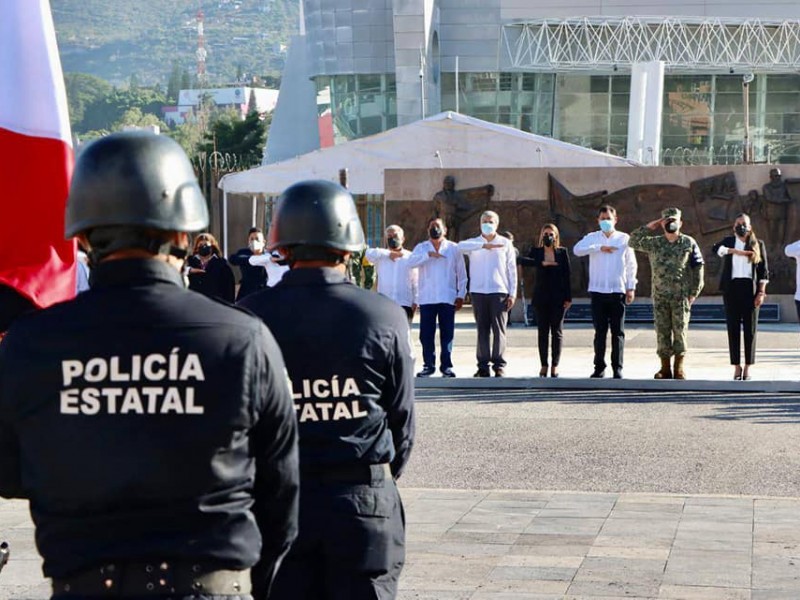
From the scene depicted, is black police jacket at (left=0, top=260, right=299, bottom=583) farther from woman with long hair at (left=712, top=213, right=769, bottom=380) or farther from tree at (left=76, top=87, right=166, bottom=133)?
tree at (left=76, top=87, right=166, bottom=133)

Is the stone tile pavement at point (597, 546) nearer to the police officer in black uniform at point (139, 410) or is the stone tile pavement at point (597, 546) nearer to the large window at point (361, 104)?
the police officer in black uniform at point (139, 410)

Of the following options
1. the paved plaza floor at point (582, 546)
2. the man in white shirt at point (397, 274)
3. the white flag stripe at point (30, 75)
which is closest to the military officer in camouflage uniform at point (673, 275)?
the man in white shirt at point (397, 274)

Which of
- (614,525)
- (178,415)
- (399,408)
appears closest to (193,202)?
(178,415)

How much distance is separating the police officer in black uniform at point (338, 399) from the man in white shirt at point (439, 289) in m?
12.4

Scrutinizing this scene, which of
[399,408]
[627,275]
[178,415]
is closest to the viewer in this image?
[178,415]

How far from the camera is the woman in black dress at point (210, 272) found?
1789 centimetres

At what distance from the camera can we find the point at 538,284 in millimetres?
16984

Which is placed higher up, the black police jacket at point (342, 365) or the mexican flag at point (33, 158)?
the mexican flag at point (33, 158)

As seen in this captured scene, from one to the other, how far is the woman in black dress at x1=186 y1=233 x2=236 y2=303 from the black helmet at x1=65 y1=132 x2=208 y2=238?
14.4 meters

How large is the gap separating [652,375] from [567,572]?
1026 cm

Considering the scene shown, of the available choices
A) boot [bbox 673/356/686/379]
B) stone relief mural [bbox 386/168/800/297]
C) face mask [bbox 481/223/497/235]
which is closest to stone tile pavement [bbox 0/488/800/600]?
boot [bbox 673/356/686/379]

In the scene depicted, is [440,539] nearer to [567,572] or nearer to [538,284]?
[567,572]

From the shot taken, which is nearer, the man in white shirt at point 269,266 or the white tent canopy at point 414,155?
the man in white shirt at point 269,266

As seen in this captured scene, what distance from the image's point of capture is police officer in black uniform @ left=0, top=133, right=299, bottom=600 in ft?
10.4
